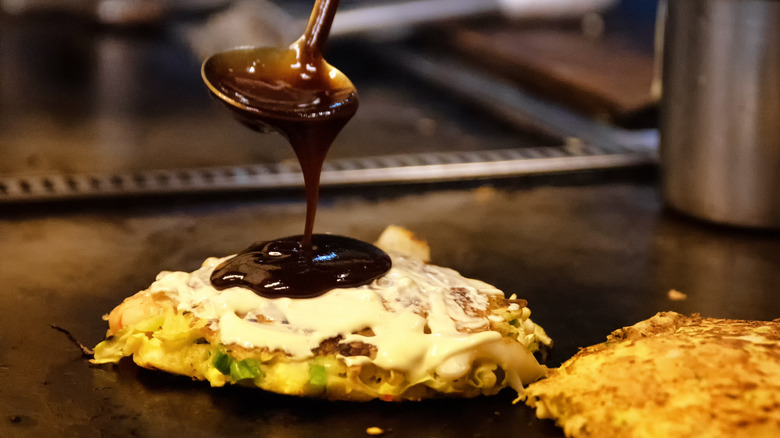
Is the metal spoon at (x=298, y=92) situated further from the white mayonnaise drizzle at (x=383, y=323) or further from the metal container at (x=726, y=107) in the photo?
the metal container at (x=726, y=107)

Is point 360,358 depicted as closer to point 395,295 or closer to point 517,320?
point 395,295

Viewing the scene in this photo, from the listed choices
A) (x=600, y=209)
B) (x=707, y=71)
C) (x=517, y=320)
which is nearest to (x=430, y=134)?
(x=600, y=209)

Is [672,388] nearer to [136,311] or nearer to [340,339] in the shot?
[340,339]

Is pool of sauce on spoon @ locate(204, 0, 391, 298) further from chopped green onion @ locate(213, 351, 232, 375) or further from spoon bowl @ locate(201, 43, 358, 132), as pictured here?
chopped green onion @ locate(213, 351, 232, 375)

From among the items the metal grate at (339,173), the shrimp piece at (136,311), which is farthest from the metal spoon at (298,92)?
the metal grate at (339,173)

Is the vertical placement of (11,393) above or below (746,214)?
above

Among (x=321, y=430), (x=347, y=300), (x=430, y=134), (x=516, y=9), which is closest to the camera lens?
(x=321, y=430)

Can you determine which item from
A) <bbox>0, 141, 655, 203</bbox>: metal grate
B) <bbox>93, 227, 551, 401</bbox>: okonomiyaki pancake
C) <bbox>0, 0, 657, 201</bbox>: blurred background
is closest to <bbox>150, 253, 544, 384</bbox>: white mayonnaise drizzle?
<bbox>93, 227, 551, 401</bbox>: okonomiyaki pancake
